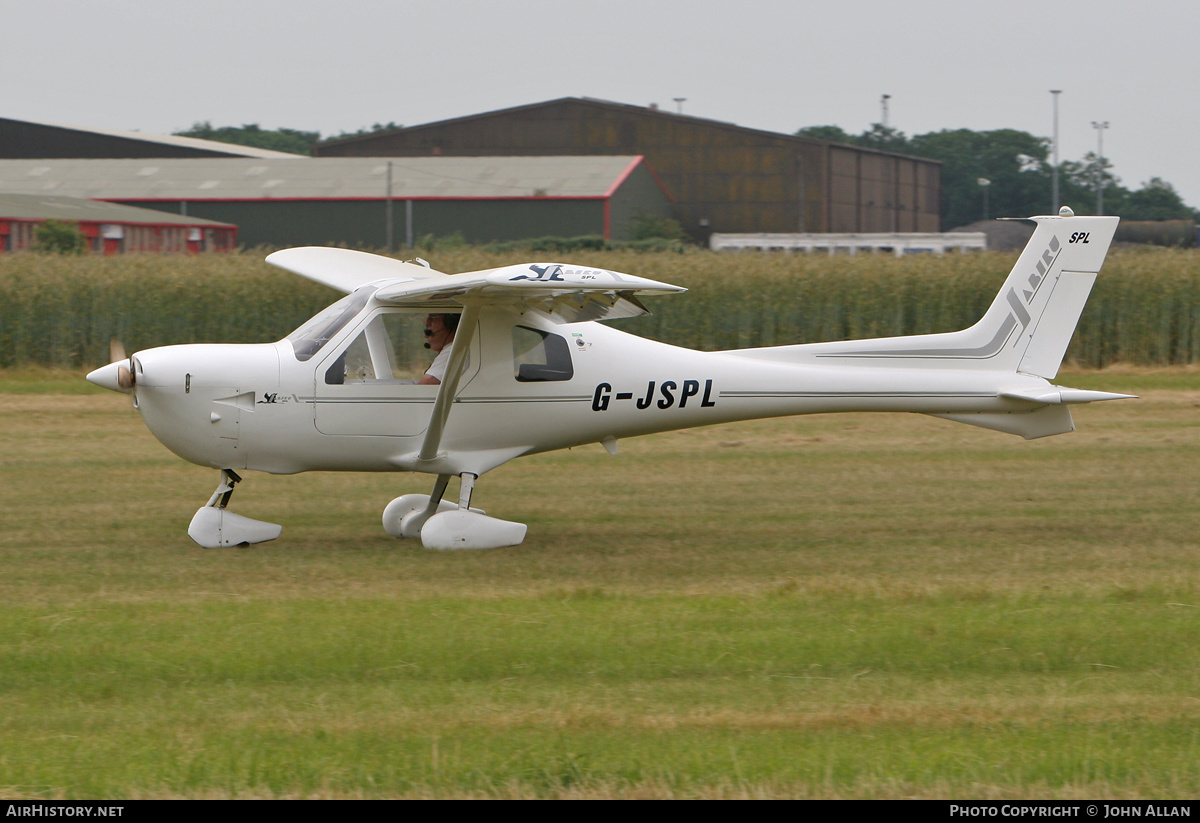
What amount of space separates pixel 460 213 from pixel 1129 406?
3370cm

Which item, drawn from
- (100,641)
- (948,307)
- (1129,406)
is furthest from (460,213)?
(100,641)

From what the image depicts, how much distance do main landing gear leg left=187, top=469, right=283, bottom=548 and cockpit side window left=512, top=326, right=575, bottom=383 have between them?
84.2 inches

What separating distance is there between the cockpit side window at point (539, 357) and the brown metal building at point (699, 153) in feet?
163

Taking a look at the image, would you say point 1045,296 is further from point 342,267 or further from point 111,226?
point 111,226

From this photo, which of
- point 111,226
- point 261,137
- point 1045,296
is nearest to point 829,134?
point 261,137

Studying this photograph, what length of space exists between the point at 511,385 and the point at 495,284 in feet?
4.70

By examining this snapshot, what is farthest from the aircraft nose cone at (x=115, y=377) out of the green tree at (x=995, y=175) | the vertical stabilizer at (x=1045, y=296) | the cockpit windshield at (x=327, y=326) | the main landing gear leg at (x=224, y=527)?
the green tree at (x=995, y=175)

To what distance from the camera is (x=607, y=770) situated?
4.68 meters

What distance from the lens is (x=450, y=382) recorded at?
888 centimetres

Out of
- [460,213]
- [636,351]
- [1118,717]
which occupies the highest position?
[460,213]

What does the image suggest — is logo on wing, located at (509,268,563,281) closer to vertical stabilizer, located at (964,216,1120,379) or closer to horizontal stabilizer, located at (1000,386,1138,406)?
vertical stabilizer, located at (964,216,1120,379)

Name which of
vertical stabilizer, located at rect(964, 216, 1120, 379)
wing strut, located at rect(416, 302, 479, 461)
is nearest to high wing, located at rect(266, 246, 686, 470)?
wing strut, located at rect(416, 302, 479, 461)

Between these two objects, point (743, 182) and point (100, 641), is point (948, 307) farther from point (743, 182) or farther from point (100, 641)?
point (743, 182)

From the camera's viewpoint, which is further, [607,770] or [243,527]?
[243,527]
